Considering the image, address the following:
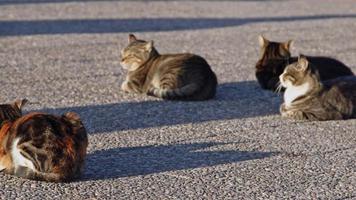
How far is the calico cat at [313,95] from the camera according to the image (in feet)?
31.7

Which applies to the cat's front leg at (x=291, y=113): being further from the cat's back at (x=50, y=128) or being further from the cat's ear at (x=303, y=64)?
the cat's back at (x=50, y=128)

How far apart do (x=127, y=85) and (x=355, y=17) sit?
8958 millimetres

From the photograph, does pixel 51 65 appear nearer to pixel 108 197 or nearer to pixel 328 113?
pixel 328 113

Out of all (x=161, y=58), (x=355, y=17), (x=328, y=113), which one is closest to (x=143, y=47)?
(x=161, y=58)

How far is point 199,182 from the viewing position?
722 cm

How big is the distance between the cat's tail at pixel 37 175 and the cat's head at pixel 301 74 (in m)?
3.73

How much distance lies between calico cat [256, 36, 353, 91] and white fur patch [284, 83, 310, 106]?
119cm

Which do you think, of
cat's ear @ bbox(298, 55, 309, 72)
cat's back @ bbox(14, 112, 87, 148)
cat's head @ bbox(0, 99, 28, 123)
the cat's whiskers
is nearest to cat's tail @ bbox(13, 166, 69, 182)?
cat's back @ bbox(14, 112, 87, 148)

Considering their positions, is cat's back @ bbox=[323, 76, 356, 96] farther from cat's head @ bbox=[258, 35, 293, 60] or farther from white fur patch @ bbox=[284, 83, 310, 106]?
cat's head @ bbox=[258, 35, 293, 60]

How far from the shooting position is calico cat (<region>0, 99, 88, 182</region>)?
6809 mm

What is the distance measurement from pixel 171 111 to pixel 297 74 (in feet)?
4.65

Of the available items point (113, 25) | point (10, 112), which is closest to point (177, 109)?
point (10, 112)

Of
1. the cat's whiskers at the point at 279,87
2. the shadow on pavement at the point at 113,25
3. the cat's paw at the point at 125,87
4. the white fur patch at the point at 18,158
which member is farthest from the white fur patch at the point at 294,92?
the shadow on pavement at the point at 113,25

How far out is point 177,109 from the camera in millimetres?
9922
